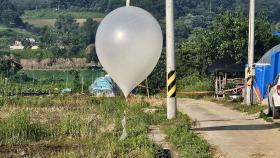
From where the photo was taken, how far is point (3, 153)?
40.5 feet

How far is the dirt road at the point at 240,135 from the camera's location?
11.9 meters

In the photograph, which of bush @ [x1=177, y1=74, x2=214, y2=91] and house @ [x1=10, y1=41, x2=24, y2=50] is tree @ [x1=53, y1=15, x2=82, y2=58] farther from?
bush @ [x1=177, y1=74, x2=214, y2=91]

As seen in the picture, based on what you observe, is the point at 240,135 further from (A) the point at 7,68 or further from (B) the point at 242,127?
(A) the point at 7,68

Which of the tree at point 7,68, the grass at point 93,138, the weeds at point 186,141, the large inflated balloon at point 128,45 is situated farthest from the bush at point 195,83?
the large inflated balloon at point 128,45

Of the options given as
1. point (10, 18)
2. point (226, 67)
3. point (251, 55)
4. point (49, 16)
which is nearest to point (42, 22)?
point (10, 18)

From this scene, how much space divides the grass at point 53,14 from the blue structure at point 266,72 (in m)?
128

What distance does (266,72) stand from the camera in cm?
2597

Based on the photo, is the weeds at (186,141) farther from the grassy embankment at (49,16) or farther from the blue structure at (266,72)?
the grassy embankment at (49,16)

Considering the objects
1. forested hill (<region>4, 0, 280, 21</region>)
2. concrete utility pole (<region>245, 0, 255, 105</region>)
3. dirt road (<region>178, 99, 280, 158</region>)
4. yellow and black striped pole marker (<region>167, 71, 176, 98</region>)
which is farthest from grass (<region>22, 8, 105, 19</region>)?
yellow and black striped pole marker (<region>167, 71, 176, 98</region>)

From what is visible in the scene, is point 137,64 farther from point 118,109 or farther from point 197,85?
point 197,85

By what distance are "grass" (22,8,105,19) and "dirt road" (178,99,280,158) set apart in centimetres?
13555

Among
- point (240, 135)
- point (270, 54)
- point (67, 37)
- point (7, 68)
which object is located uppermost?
point (270, 54)

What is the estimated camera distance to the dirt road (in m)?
11.9

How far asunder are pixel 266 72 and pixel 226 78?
8364 millimetres
